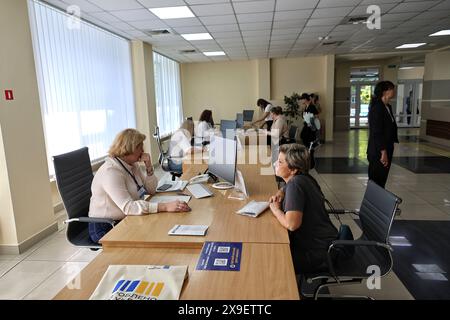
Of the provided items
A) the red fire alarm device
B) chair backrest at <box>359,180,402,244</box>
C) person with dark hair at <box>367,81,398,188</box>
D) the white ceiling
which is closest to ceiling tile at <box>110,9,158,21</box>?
the white ceiling

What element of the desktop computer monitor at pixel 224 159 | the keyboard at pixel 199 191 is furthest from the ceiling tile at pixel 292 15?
the keyboard at pixel 199 191

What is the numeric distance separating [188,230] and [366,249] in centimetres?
126

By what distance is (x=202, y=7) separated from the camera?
4.89 metres

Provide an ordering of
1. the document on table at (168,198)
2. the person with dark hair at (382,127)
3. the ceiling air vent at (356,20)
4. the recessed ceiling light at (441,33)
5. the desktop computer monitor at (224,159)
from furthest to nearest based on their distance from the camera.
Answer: the recessed ceiling light at (441,33) < the ceiling air vent at (356,20) < the person with dark hair at (382,127) < the desktop computer monitor at (224,159) < the document on table at (168,198)

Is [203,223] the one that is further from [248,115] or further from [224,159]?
[248,115]

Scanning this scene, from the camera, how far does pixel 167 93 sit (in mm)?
9969

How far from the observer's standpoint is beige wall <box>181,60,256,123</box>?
1155 centimetres

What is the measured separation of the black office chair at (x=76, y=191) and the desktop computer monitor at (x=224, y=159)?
101cm

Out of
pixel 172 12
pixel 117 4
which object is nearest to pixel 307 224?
pixel 117 4

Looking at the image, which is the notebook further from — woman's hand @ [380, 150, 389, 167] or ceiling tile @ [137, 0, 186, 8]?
ceiling tile @ [137, 0, 186, 8]

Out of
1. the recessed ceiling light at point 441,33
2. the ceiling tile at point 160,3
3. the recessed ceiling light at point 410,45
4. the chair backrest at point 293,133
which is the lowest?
the chair backrest at point 293,133

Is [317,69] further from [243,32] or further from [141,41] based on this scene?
[141,41]

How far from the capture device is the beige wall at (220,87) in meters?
11.5

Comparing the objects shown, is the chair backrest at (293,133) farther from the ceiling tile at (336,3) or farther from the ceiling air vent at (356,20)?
the ceiling air vent at (356,20)
